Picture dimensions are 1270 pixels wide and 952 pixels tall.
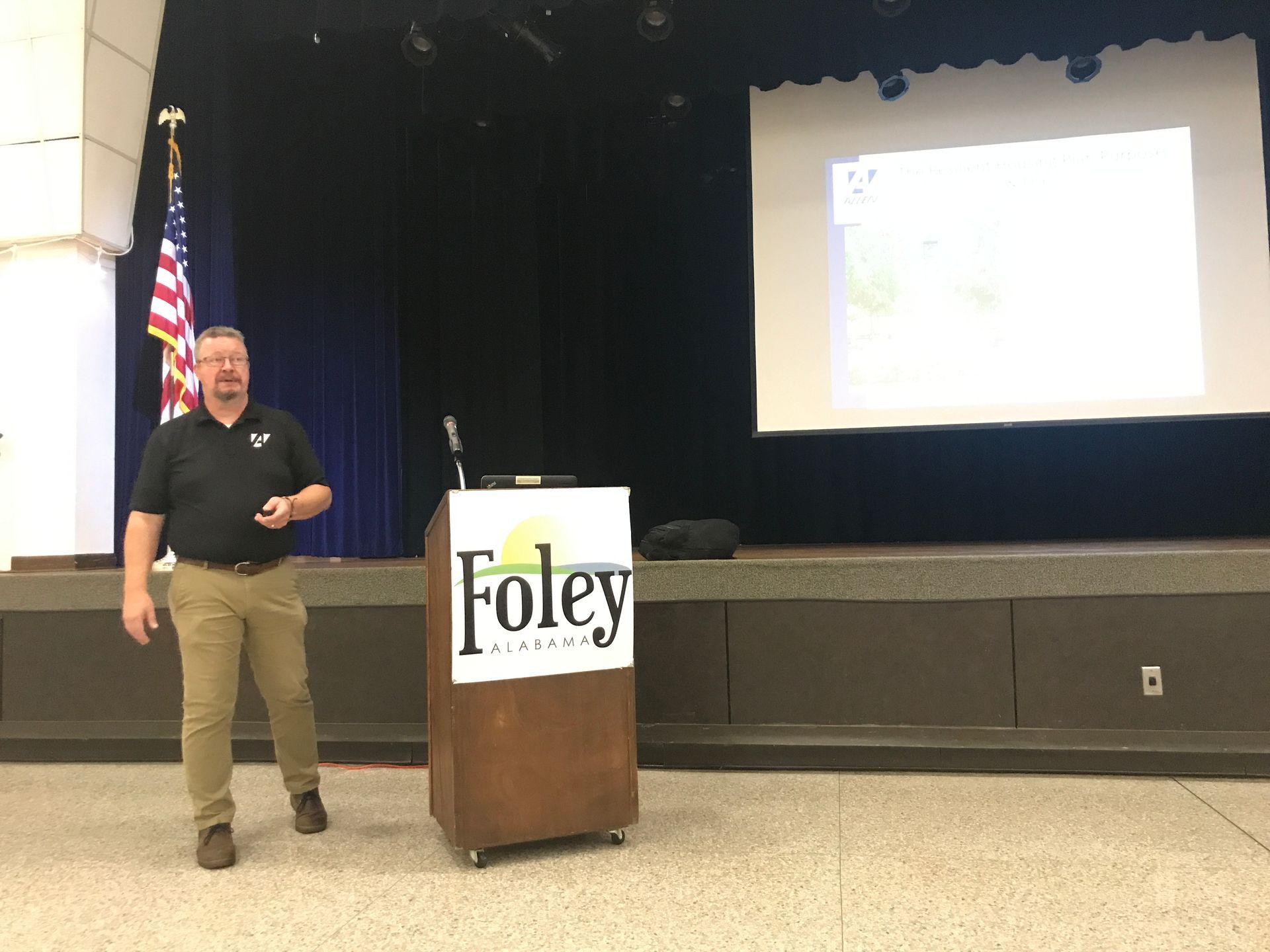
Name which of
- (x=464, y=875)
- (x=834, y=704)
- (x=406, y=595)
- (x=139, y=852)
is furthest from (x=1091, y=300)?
(x=139, y=852)

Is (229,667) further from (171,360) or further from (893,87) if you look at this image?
(893,87)

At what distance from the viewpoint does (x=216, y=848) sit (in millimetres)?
2189

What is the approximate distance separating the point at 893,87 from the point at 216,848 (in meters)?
3.90

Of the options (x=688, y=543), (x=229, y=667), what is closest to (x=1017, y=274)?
(x=688, y=543)

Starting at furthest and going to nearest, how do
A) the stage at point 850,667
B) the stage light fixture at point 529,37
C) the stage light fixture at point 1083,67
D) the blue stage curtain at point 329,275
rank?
the blue stage curtain at point 329,275, the stage light fixture at point 529,37, the stage light fixture at point 1083,67, the stage at point 850,667

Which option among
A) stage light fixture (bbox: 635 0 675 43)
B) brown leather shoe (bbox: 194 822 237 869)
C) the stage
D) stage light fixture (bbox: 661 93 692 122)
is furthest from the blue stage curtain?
brown leather shoe (bbox: 194 822 237 869)

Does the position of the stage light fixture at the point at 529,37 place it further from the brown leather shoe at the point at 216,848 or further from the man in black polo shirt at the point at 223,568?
the brown leather shoe at the point at 216,848

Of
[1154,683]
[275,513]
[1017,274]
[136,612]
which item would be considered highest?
[1017,274]

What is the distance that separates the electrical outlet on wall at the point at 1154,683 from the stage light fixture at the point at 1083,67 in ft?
8.31

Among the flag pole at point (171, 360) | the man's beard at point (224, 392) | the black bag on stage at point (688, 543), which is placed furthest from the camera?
the flag pole at point (171, 360)

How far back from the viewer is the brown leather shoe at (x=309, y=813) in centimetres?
242

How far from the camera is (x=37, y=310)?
421 cm

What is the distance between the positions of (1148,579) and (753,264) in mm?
2224

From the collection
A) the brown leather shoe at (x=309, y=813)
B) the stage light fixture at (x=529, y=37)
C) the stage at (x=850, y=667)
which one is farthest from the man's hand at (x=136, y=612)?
the stage light fixture at (x=529, y=37)
